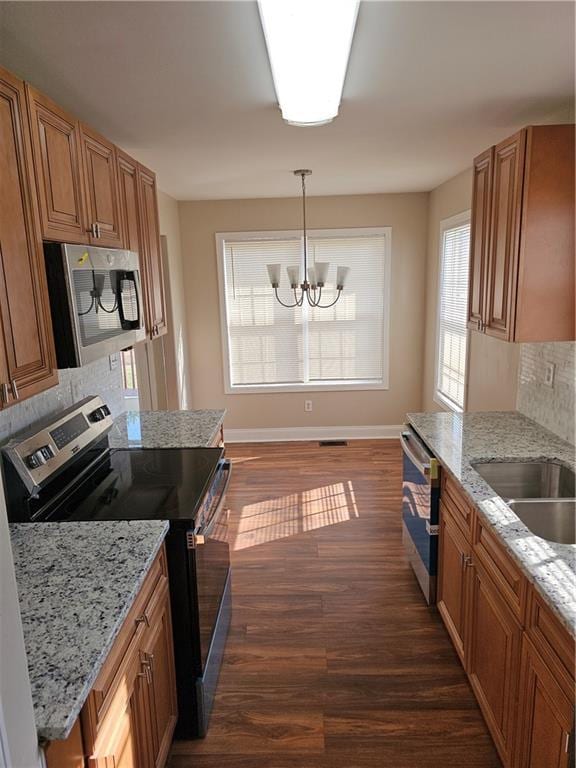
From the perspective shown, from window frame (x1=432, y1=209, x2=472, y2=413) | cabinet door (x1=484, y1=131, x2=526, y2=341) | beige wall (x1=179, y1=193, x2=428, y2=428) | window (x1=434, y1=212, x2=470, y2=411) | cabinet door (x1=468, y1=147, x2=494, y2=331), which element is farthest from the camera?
beige wall (x1=179, y1=193, x2=428, y2=428)

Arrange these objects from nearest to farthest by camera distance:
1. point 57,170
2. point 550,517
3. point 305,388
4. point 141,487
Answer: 1. point 57,170
2. point 550,517
3. point 141,487
4. point 305,388

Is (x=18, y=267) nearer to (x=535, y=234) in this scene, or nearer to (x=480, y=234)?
(x=535, y=234)

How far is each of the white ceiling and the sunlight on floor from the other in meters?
2.52

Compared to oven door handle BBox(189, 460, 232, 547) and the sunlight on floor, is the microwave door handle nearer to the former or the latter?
oven door handle BBox(189, 460, 232, 547)

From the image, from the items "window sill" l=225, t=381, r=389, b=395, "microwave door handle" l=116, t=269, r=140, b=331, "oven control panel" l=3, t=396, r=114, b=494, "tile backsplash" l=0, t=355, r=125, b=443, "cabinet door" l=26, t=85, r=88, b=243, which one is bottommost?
"window sill" l=225, t=381, r=389, b=395

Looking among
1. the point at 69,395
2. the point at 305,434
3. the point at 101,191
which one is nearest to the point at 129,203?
the point at 101,191

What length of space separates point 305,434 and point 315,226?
7.19ft

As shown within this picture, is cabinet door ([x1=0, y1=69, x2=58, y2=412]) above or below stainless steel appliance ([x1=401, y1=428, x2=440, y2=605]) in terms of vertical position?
above

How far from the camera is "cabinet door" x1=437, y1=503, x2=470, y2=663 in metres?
2.14

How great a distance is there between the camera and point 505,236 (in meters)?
2.35

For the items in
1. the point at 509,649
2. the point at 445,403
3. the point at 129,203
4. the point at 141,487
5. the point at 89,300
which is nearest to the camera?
the point at 509,649

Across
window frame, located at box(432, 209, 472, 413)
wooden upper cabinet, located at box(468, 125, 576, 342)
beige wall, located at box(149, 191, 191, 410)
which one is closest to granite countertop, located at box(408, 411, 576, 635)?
wooden upper cabinet, located at box(468, 125, 576, 342)

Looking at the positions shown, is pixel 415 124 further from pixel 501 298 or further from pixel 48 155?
pixel 48 155

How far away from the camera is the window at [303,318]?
511cm
